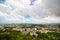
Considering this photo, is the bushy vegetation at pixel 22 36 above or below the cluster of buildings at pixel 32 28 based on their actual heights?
below

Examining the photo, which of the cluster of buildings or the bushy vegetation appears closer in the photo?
the bushy vegetation

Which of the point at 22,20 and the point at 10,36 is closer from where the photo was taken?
the point at 10,36

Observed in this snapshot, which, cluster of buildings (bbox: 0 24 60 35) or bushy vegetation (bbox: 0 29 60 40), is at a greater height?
cluster of buildings (bbox: 0 24 60 35)

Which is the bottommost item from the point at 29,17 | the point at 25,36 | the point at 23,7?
the point at 25,36

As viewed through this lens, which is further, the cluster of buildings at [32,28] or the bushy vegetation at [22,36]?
the cluster of buildings at [32,28]

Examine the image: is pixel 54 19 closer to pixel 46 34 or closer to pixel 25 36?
pixel 46 34

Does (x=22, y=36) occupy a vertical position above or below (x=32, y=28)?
below

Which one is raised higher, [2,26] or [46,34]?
[2,26]

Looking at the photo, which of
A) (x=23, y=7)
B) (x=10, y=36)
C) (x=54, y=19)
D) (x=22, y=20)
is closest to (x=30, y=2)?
(x=23, y=7)
